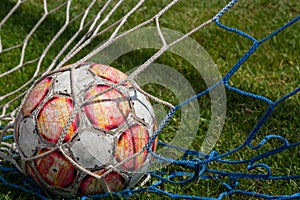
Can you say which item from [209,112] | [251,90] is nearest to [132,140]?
[209,112]

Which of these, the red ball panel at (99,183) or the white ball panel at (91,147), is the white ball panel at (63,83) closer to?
the white ball panel at (91,147)

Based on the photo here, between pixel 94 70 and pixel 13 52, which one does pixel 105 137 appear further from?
pixel 13 52

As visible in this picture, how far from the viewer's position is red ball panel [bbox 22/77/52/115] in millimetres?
2213

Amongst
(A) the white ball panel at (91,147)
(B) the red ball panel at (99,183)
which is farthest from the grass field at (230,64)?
(A) the white ball panel at (91,147)

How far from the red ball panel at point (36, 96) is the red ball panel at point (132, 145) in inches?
13.3

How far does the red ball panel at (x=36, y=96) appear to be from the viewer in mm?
2213

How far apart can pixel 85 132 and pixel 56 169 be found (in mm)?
178

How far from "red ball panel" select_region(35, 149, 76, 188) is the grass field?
0.23 meters

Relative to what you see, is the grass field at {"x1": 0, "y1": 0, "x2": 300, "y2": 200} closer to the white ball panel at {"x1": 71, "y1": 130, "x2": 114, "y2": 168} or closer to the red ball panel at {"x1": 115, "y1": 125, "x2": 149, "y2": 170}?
the red ball panel at {"x1": 115, "y1": 125, "x2": 149, "y2": 170}

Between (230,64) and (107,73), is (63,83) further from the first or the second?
(230,64)

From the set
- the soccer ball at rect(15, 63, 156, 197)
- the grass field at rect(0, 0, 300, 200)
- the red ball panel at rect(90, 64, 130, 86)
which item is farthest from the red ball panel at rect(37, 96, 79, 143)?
the grass field at rect(0, 0, 300, 200)

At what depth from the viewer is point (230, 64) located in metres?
3.56

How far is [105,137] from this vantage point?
212 cm

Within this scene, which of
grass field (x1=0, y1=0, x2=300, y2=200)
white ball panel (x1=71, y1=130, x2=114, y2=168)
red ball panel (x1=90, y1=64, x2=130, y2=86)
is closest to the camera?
white ball panel (x1=71, y1=130, x2=114, y2=168)
